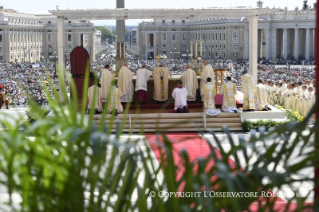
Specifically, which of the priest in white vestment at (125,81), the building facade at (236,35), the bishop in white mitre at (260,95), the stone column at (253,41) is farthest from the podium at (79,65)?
the building facade at (236,35)

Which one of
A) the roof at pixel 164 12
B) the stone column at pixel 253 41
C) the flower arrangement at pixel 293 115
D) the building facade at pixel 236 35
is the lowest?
the flower arrangement at pixel 293 115

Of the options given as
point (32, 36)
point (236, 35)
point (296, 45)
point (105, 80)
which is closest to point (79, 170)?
point (105, 80)

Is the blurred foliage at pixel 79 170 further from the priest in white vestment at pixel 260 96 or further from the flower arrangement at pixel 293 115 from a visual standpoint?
the priest in white vestment at pixel 260 96

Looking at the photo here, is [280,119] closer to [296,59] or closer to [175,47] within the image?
[296,59]

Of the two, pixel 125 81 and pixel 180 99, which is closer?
pixel 180 99

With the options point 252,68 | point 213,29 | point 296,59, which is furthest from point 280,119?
point 213,29

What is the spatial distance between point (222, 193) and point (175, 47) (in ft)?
404

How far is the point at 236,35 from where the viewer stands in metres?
105

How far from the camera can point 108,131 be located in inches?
147

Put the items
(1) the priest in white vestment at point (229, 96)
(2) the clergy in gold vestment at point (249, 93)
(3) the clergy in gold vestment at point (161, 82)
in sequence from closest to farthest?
(1) the priest in white vestment at point (229, 96) < (2) the clergy in gold vestment at point (249, 93) < (3) the clergy in gold vestment at point (161, 82)

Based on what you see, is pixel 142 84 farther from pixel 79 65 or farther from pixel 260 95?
pixel 79 65

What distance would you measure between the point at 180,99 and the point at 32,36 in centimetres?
10472

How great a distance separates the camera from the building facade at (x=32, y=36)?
10525 centimetres

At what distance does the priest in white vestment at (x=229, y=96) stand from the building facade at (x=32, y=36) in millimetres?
85203
